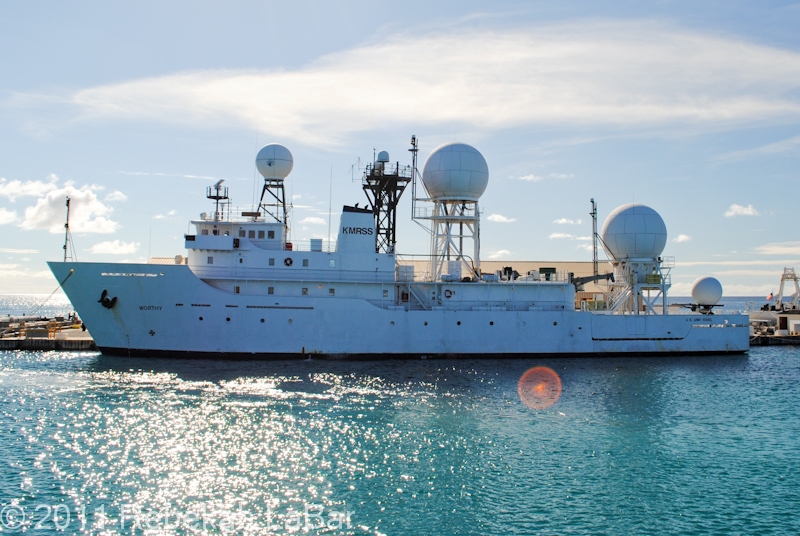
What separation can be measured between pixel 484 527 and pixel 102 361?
22217mm

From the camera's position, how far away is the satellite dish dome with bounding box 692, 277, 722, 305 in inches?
1505

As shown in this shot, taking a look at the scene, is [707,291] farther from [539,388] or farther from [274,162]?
[274,162]

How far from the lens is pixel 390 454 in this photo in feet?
47.9

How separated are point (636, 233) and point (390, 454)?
24.4m

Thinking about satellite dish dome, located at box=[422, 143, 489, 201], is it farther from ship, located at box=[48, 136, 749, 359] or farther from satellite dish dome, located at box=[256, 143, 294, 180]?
satellite dish dome, located at box=[256, 143, 294, 180]

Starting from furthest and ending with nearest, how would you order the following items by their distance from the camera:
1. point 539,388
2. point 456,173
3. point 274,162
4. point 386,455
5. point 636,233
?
point 636,233, point 456,173, point 274,162, point 539,388, point 386,455

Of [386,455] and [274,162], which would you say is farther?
[274,162]

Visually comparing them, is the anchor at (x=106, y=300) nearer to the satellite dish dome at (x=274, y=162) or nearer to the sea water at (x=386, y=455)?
the sea water at (x=386, y=455)

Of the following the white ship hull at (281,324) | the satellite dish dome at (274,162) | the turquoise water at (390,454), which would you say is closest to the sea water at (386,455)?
the turquoise water at (390,454)

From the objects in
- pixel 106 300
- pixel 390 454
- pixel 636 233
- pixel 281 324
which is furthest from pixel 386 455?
pixel 636 233

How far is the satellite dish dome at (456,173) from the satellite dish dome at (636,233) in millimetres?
8008

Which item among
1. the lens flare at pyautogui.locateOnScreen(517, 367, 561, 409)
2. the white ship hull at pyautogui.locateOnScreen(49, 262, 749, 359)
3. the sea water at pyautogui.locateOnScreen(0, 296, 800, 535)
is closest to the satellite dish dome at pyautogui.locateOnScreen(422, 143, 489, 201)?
the white ship hull at pyautogui.locateOnScreen(49, 262, 749, 359)

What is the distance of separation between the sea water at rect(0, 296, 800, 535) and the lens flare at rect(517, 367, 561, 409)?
376 mm

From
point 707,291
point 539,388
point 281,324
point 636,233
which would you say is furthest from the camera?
point 707,291
